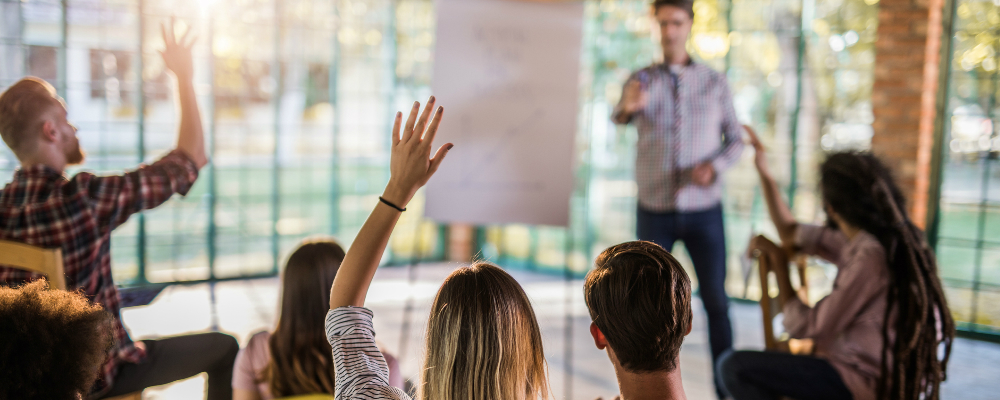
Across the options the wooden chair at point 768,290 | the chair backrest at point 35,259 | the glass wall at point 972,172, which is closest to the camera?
the chair backrest at point 35,259

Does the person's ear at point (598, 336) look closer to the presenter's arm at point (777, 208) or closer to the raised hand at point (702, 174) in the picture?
the presenter's arm at point (777, 208)

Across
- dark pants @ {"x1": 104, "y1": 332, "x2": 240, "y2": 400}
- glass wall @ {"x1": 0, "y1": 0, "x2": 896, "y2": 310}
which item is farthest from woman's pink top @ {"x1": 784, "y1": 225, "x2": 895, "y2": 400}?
glass wall @ {"x1": 0, "y1": 0, "x2": 896, "y2": 310}

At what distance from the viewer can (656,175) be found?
269 cm

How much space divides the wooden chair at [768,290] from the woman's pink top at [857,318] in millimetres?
142

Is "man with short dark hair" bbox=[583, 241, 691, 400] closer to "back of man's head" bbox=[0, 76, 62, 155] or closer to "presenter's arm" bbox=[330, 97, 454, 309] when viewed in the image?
"presenter's arm" bbox=[330, 97, 454, 309]

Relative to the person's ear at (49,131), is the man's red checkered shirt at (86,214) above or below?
below

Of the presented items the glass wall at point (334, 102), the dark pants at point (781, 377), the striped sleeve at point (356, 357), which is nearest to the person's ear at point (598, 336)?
the striped sleeve at point (356, 357)

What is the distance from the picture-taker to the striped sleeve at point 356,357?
3.22 ft

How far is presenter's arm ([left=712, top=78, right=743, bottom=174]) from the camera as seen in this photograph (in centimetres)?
267

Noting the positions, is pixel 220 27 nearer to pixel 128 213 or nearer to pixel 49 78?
pixel 49 78

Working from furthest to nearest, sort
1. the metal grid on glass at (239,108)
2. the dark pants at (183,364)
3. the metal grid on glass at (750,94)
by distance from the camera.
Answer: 1. the metal grid on glass at (239,108)
2. the metal grid on glass at (750,94)
3. the dark pants at (183,364)

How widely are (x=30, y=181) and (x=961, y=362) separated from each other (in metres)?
3.93

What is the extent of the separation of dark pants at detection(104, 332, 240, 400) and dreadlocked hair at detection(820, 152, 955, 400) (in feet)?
5.63

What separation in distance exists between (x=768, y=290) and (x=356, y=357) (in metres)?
1.38
